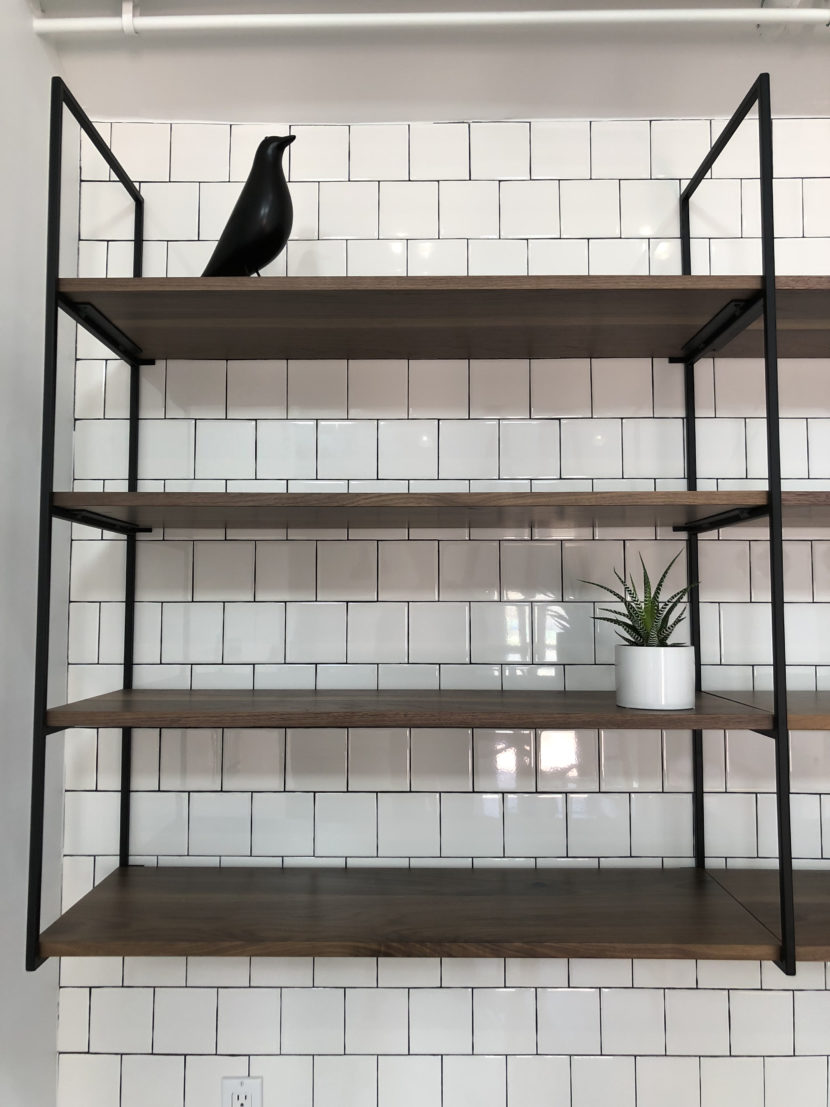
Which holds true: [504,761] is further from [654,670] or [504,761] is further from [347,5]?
[347,5]

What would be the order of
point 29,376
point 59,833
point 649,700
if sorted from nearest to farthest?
1. point 649,700
2. point 29,376
3. point 59,833

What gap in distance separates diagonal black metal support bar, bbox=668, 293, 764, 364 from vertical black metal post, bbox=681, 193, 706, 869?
37 millimetres

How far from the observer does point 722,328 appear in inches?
54.6

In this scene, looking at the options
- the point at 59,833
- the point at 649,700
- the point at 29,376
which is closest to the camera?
the point at 649,700

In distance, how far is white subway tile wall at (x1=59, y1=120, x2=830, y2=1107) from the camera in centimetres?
153

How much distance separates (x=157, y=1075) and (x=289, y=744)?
0.67m

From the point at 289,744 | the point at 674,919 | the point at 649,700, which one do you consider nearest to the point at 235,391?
the point at 289,744

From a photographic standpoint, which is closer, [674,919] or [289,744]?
[674,919]

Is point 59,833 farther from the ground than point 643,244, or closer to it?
closer to it

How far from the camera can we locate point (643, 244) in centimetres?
161

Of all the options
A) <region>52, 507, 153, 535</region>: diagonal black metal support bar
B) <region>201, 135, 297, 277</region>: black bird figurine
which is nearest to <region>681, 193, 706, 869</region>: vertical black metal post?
<region>201, 135, 297, 277</region>: black bird figurine

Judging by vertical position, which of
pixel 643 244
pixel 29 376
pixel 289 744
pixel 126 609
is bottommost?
pixel 289 744

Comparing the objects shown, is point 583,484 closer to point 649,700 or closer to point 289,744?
point 649,700

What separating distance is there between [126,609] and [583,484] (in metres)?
0.93
